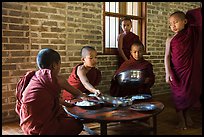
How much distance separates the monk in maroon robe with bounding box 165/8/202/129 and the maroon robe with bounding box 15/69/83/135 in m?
1.34

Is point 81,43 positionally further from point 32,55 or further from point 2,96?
point 2,96

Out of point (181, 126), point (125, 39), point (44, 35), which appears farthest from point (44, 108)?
point (125, 39)

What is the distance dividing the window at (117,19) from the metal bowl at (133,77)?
1.15 m

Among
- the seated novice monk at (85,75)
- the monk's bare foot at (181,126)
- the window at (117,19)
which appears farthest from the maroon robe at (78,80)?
the window at (117,19)

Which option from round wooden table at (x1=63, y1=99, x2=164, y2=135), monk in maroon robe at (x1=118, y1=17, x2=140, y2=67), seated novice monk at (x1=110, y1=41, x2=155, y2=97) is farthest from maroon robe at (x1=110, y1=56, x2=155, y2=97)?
round wooden table at (x1=63, y1=99, x2=164, y2=135)

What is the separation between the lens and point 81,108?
2.01 meters

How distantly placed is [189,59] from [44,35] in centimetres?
176

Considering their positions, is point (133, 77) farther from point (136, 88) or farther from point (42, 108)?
point (42, 108)

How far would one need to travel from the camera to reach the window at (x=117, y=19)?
4133 mm

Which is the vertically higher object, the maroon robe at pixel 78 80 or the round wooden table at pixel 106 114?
the maroon robe at pixel 78 80

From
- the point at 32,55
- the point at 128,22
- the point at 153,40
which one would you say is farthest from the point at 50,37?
the point at 153,40

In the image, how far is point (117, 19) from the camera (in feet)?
14.0

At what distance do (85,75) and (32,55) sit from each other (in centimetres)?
85

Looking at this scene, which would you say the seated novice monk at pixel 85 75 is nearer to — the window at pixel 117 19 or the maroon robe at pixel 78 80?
the maroon robe at pixel 78 80
